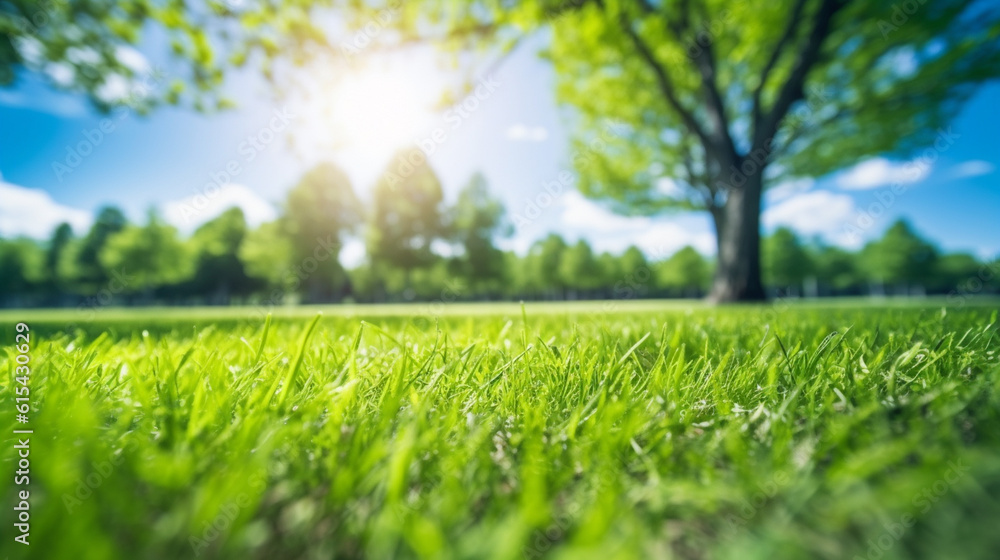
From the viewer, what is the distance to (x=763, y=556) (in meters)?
0.46

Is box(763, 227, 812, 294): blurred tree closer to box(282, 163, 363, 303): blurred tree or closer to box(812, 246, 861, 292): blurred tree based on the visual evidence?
box(812, 246, 861, 292): blurred tree

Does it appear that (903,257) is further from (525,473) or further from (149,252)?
(149,252)

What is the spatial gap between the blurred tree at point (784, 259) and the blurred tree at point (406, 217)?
3911 cm

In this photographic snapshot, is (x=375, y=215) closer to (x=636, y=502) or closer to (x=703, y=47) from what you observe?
(x=703, y=47)

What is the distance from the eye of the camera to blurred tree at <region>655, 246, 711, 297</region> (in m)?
53.6

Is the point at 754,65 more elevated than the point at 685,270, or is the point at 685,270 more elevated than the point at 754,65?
the point at 754,65

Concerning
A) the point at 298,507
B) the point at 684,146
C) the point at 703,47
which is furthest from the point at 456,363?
the point at 684,146

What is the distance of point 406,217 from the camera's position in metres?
37.0

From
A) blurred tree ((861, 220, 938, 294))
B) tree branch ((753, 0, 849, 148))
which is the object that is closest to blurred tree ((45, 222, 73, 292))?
tree branch ((753, 0, 849, 148))

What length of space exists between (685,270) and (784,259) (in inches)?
423

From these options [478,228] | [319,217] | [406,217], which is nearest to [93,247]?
[319,217]

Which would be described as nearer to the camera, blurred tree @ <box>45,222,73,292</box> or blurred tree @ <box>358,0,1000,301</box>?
blurred tree @ <box>358,0,1000,301</box>

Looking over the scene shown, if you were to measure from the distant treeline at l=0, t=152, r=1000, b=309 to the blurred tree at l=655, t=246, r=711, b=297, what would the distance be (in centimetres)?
14

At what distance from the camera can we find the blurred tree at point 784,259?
4850cm
